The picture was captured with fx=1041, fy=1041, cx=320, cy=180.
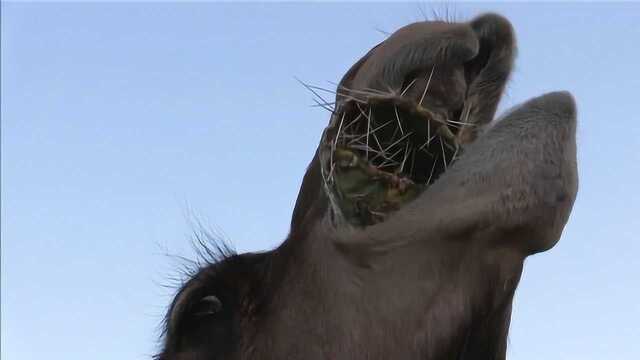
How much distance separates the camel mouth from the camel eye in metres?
0.81

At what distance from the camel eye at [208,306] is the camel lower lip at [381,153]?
0.86m

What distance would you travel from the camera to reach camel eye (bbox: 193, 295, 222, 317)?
3.46 meters

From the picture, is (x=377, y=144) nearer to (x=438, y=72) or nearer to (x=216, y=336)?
(x=438, y=72)

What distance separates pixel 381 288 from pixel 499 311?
1.07ft

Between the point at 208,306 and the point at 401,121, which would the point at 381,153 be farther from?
the point at 208,306

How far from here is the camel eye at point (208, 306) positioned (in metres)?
3.46

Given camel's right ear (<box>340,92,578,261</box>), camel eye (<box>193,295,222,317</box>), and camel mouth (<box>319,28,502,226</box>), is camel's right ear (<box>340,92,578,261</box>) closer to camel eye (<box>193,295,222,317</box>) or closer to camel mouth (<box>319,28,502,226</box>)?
camel mouth (<box>319,28,502,226</box>)

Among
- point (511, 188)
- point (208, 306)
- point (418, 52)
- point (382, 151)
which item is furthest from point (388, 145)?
point (208, 306)

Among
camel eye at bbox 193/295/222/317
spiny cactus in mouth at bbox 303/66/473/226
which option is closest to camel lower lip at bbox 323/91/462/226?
spiny cactus in mouth at bbox 303/66/473/226

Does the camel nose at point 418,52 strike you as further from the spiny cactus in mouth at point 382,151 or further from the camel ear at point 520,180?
the camel ear at point 520,180

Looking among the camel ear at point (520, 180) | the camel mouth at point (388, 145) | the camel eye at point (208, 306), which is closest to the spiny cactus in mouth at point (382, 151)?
the camel mouth at point (388, 145)

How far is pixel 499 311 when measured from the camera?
2818mm

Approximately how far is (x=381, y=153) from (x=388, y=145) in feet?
0.14

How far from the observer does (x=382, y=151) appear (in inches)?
107
